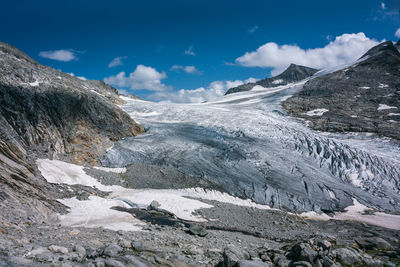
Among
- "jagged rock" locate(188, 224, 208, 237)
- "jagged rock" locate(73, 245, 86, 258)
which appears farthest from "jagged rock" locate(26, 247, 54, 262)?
"jagged rock" locate(188, 224, 208, 237)

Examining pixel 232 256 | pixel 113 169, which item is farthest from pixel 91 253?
pixel 113 169

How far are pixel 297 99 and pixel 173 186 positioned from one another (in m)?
37.0

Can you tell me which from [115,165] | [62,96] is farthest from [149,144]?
[62,96]

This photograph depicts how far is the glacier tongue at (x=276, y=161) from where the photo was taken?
72.0ft

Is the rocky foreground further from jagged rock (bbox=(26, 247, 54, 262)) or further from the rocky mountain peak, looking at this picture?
the rocky mountain peak

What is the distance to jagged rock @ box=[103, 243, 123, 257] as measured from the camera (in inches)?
317

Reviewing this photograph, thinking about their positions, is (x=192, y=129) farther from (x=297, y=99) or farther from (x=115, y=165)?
(x=297, y=99)

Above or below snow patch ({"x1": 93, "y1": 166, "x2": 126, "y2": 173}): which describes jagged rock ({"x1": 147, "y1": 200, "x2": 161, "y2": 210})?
below

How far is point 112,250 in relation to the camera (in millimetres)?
8273

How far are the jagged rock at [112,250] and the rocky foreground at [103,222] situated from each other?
0.10 feet

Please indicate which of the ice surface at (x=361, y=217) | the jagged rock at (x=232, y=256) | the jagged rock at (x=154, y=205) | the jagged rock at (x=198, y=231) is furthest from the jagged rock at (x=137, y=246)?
the ice surface at (x=361, y=217)

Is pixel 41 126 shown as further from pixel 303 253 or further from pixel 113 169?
pixel 303 253

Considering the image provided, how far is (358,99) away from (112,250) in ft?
167

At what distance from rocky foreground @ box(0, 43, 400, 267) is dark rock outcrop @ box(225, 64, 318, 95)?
239ft
